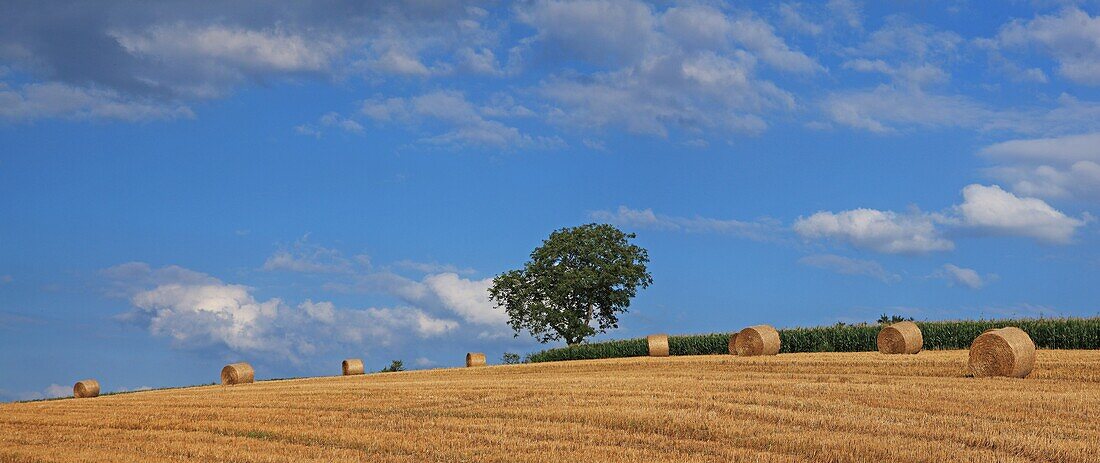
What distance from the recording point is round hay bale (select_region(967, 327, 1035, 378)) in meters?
26.8

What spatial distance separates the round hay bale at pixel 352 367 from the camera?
5153 cm

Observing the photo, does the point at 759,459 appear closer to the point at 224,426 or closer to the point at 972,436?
the point at 972,436

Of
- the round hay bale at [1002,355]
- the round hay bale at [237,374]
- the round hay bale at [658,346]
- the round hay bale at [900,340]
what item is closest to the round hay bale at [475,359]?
the round hay bale at [658,346]

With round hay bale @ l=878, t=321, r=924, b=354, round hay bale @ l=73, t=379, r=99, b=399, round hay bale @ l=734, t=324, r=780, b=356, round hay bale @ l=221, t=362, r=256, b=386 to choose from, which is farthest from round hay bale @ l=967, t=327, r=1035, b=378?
round hay bale @ l=73, t=379, r=99, b=399

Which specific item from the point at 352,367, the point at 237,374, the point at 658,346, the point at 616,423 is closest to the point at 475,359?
the point at 352,367

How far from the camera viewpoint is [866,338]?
1777 inches

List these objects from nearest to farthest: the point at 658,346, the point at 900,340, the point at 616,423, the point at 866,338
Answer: the point at 616,423, the point at 900,340, the point at 866,338, the point at 658,346

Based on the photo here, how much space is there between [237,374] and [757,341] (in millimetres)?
22243

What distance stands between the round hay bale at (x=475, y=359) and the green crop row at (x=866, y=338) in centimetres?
764

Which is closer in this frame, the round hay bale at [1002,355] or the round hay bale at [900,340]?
the round hay bale at [1002,355]

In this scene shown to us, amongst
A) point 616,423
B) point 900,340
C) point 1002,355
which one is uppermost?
point 900,340

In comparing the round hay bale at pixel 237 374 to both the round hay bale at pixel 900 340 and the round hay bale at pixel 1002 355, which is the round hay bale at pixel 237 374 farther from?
the round hay bale at pixel 1002 355

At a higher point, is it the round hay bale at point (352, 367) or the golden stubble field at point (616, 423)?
the round hay bale at point (352, 367)

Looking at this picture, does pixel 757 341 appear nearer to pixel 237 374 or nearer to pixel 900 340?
pixel 900 340
